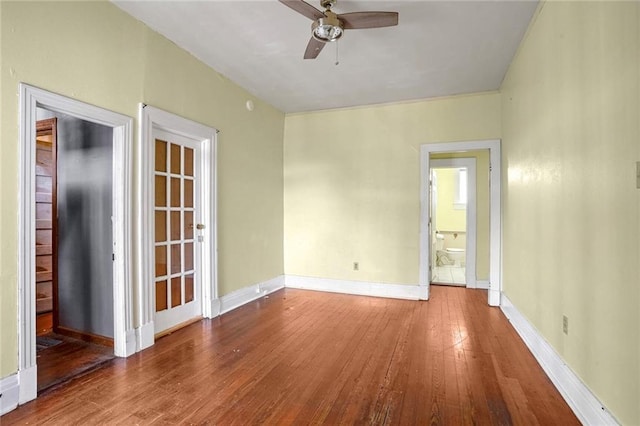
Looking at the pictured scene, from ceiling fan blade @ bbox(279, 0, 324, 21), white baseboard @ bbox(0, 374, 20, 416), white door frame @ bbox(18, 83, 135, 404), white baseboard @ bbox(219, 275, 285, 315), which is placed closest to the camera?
white baseboard @ bbox(0, 374, 20, 416)

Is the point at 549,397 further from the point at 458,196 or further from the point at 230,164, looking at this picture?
the point at 458,196

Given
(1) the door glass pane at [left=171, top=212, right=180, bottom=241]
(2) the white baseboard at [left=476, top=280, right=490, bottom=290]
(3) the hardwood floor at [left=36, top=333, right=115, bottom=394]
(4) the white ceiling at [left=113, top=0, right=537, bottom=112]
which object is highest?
(4) the white ceiling at [left=113, top=0, right=537, bottom=112]

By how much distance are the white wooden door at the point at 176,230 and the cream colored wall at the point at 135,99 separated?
31 cm

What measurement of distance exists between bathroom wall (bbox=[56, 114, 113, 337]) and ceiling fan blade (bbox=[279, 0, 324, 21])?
189 centimetres

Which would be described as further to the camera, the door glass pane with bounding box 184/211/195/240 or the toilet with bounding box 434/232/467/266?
the toilet with bounding box 434/232/467/266

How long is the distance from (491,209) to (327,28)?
3.12 m

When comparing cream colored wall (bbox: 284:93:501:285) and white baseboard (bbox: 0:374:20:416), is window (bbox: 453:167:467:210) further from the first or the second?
white baseboard (bbox: 0:374:20:416)

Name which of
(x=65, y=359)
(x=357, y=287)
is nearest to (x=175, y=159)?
(x=65, y=359)

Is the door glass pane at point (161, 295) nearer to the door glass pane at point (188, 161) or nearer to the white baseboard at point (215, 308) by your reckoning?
the white baseboard at point (215, 308)

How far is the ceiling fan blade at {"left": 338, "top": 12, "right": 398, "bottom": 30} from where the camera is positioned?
2.24 m

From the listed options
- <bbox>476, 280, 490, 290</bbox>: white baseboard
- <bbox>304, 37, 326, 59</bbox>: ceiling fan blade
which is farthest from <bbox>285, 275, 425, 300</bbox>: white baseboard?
<bbox>304, 37, 326, 59</bbox>: ceiling fan blade

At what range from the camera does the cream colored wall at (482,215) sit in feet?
16.4

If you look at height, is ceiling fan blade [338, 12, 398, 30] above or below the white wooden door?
above

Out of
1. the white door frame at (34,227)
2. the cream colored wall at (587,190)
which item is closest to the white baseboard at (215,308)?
the white door frame at (34,227)
